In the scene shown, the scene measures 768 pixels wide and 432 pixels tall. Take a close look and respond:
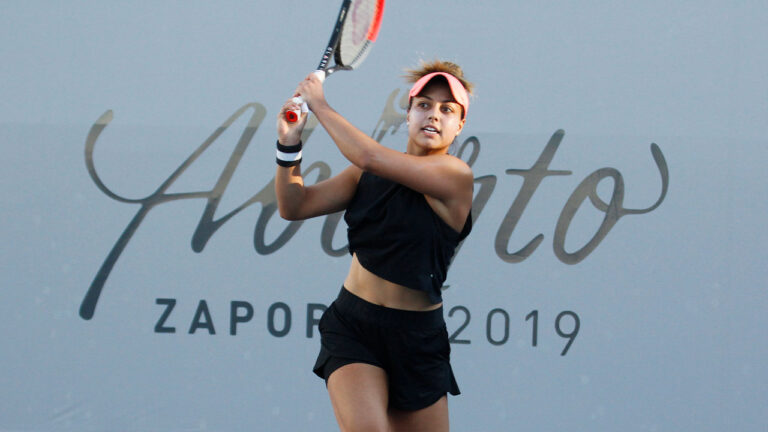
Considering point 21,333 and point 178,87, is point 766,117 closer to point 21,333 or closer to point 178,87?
point 178,87

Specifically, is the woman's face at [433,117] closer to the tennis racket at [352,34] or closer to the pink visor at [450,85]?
the pink visor at [450,85]

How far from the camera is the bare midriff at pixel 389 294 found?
219 cm

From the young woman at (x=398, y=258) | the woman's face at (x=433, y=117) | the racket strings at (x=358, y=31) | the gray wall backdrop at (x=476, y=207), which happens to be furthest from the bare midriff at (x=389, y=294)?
the gray wall backdrop at (x=476, y=207)

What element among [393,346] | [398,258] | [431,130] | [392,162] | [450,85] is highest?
[450,85]

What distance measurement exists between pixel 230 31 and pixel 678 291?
235 centimetres

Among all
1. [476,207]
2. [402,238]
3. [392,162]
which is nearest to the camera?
[392,162]

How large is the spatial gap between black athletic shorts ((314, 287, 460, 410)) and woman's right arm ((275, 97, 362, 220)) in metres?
0.28

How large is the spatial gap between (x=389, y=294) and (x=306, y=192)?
0.40 metres

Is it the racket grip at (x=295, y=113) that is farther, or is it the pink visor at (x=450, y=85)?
the pink visor at (x=450, y=85)

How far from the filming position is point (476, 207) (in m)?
3.46

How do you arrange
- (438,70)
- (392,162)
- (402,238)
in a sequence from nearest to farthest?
1. (392,162)
2. (402,238)
3. (438,70)

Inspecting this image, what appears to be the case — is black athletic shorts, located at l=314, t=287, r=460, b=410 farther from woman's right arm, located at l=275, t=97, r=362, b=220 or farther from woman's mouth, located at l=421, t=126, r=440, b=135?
woman's mouth, located at l=421, t=126, r=440, b=135

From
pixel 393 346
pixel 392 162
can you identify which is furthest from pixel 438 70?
pixel 393 346

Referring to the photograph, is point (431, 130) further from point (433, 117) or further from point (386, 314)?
point (386, 314)
